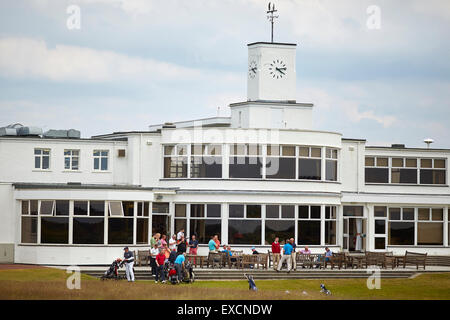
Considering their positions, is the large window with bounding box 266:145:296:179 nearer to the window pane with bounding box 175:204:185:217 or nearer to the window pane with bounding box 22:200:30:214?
the window pane with bounding box 175:204:185:217

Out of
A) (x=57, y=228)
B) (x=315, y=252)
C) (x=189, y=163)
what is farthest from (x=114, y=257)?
(x=315, y=252)

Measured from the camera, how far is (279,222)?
47.7 metres

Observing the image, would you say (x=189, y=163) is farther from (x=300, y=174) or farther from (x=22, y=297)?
(x=22, y=297)

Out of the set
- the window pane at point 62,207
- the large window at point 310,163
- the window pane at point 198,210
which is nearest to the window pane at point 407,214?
the large window at point 310,163

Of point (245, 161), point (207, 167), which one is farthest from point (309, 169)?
point (207, 167)

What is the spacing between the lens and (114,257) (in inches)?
1778

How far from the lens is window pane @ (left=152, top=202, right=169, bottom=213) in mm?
48094

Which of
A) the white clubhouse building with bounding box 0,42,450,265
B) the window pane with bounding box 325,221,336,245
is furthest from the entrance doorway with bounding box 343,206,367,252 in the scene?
the window pane with bounding box 325,221,336,245

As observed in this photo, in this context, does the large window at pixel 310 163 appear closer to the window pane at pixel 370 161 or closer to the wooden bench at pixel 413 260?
the window pane at pixel 370 161

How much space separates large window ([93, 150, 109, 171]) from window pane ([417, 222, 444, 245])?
54.1 feet

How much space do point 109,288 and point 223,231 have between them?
41.7 ft

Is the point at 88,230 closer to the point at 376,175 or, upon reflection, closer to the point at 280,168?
the point at 280,168

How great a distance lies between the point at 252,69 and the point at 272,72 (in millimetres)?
1155
